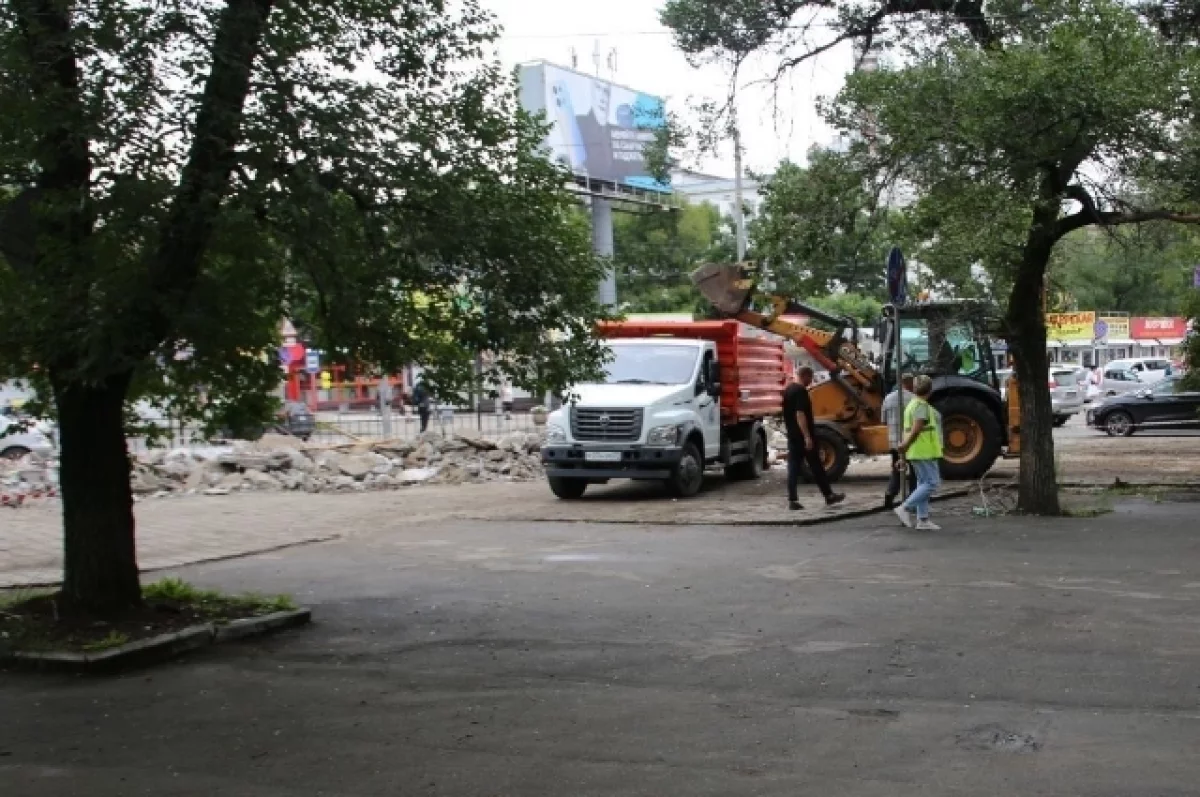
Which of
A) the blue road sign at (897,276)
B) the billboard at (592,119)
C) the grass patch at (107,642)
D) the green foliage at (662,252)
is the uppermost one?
the billboard at (592,119)

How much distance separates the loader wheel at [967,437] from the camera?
19438 millimetres

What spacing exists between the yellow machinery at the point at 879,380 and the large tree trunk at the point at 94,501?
38.4 ft

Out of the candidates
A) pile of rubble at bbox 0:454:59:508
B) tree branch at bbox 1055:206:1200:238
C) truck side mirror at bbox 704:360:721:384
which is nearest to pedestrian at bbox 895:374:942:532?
tree branch at bbox 1055:206:1200:238

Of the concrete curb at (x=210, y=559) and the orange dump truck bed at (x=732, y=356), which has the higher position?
the orange dump truck bed at (x=732, y=356)

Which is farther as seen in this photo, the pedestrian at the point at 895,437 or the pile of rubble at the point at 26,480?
the pile of rubble at the point at 26,480

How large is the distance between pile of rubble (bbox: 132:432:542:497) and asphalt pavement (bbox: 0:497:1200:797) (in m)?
10.6

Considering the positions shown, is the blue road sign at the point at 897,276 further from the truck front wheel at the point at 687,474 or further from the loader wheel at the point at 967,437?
the loader wheel at the point at 967,437

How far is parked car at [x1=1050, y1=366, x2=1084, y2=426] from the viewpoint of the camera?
123ft

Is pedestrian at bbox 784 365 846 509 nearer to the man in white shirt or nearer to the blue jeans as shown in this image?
the man in white shirt

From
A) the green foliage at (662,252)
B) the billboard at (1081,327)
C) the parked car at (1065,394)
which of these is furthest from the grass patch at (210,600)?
the green foliage at (662,252)

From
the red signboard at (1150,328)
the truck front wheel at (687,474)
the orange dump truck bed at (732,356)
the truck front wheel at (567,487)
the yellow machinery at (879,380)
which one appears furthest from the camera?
the red signboard at (1150,328)

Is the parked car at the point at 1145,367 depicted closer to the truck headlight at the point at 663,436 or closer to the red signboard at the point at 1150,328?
the red signboard at the point at 1150,328

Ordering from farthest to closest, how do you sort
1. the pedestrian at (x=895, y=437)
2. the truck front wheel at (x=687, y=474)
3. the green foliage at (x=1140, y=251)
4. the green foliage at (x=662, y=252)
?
the green foliage at (x=662, y=252)
the truck front wheel at (x=687, y=474)
the pedestrian at (x=895, y=437)
the green foliage at (x=1140, y=251)

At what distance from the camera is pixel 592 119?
4722cm
